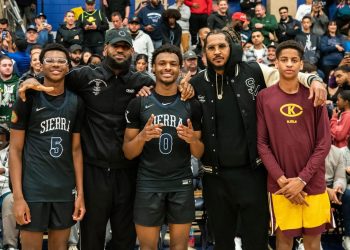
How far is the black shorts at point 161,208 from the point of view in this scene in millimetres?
4656

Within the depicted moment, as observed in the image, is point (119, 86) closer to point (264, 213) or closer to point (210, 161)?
point (210, 161)

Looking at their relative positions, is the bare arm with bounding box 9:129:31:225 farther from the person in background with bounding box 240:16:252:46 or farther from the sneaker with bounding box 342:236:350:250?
the person in background with bounding box 240:16:252:46

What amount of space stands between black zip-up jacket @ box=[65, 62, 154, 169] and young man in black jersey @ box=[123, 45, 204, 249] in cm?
15

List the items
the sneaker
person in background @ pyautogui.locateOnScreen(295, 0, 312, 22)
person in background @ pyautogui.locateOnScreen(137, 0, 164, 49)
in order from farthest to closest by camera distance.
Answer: person in background @ pyautogui.locateOnScreen(295, 0, 312, 22) < person in background @ pyautogui.locateOnScreen(137, 0, 164, 49) < the sneaker

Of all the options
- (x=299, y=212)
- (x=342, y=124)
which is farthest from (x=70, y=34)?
(x=299, y=212)

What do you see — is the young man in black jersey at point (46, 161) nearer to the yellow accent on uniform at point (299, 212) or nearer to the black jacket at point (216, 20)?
the yellow accent on uniform at point (299, 212)

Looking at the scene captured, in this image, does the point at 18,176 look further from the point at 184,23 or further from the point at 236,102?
the point at 184,23

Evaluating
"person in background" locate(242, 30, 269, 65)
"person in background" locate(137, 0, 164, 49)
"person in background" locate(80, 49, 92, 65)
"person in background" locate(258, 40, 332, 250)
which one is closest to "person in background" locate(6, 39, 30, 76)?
"person in background" locate(80, 49, 92, 65)

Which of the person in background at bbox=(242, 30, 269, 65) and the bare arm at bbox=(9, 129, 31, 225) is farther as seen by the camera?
the person in background at bbox=(242, 30, 269, 65)

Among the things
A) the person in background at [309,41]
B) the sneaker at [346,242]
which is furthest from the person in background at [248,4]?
the sneaker at [346,242]

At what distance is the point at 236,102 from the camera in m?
4.85

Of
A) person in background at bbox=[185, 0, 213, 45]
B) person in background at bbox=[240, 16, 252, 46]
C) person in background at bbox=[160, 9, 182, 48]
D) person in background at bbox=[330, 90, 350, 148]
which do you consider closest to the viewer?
person in background at bbox=[330, 90, 350, 148]

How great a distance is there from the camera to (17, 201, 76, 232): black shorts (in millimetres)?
4562

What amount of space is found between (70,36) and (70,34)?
1.9 inches
